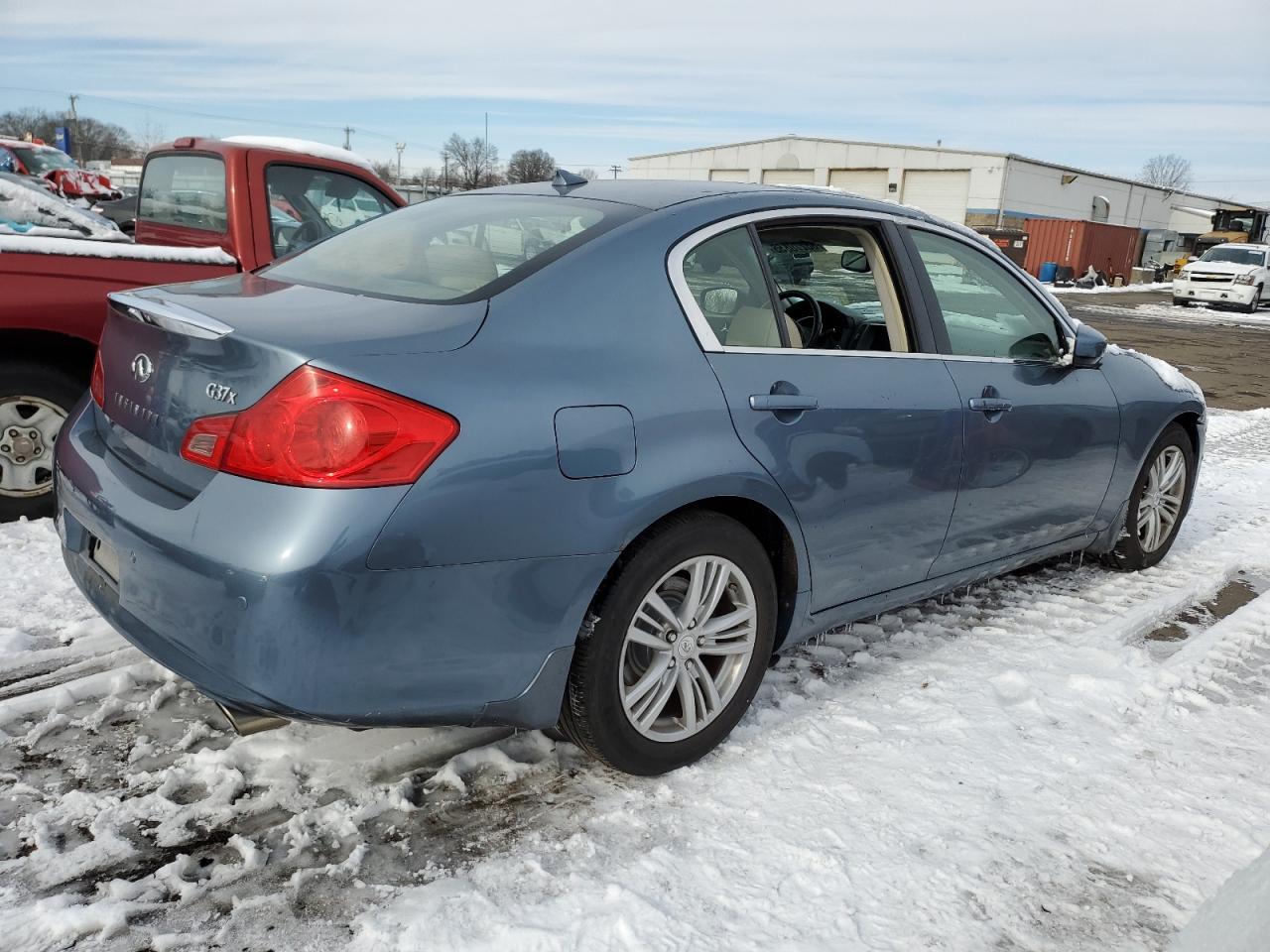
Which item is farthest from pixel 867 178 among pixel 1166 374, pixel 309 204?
pixel 309 204

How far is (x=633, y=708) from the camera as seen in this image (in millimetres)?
2732

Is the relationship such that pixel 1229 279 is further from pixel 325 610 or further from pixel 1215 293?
pixel 325 610

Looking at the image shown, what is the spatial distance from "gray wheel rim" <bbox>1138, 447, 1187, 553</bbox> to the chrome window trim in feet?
A: 5.51

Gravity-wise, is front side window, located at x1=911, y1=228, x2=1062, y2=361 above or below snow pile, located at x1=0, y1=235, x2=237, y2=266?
above

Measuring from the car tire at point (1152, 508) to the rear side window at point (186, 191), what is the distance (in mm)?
4705

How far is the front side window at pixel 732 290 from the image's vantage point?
285cm

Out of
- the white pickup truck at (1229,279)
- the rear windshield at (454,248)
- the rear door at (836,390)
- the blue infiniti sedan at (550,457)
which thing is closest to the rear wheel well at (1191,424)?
the blue infiniti sedan at (550,457)

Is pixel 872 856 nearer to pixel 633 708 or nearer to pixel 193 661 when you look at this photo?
pixel 633 708

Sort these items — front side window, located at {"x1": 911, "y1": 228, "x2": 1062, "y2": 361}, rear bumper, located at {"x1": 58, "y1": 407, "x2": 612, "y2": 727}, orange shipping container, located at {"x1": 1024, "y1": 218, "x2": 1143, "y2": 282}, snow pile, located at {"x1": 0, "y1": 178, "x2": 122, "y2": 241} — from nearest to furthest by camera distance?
rear bumper, located at {"x1": 58, "y1": 407, "x2": 612, "y2": 727} → front side window, located at {"x1": 911, "y1": 228, "x2": 1062, "y2": 361} → snow pile, located at {"x1": 0, "y1": 178, "x2": 122, "y2": 241} → orange shipping container, located at {"x1": 1024, "y1": 218, "x2": 1143, "y2": 282}

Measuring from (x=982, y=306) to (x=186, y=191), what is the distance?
4269mm

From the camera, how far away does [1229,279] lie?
94.1 ft

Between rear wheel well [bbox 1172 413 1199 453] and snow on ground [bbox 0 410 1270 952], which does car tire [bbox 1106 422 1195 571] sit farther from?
snow on ground [bbox 0 410 1270 952]

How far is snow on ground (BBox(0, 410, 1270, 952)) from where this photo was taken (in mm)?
2221

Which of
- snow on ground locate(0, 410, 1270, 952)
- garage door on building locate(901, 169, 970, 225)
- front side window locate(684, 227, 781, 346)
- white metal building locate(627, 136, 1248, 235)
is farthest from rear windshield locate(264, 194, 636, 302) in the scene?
garage door on building locate(901, 169, 970, 225)
